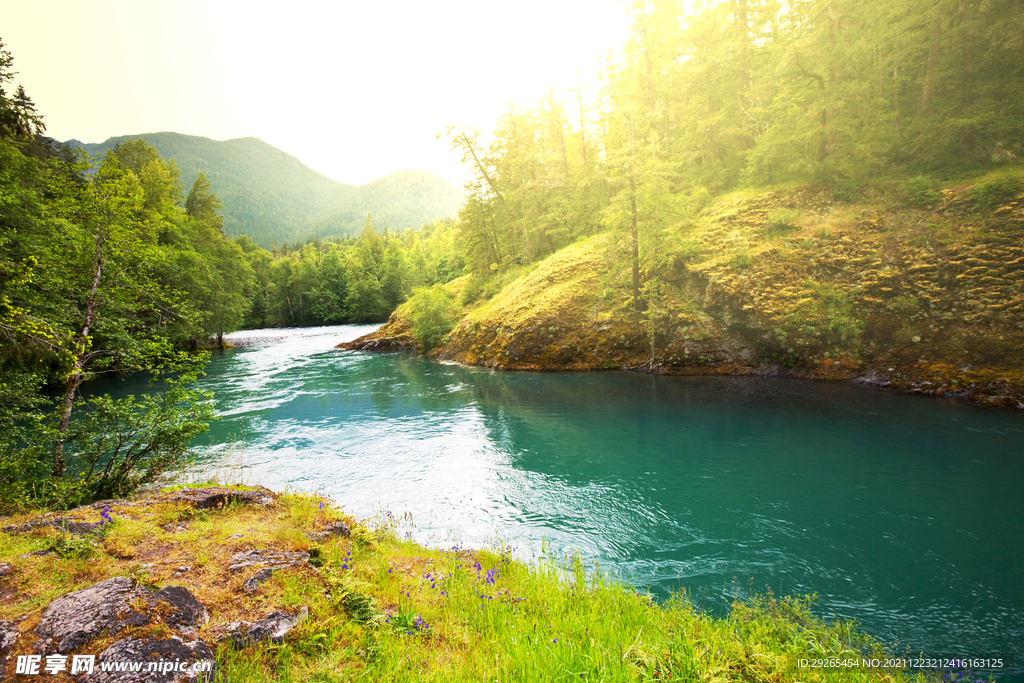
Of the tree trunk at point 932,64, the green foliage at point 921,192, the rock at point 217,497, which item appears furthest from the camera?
the tree trunk at point 932,64

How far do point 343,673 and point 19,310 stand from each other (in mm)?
7430

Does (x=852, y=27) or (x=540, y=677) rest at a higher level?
(x=852, y=27)

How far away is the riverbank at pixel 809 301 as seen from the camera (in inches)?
541

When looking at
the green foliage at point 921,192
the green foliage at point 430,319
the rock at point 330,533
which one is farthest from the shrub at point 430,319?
the green foliage at point 921,192

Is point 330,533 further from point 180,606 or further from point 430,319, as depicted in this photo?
point 430,319

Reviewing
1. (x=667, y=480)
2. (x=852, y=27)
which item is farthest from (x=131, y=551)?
(x=852, y=27)

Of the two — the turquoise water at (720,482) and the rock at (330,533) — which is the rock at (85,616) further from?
the turquoise water at (720,482)

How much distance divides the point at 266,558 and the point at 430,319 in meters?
29.2

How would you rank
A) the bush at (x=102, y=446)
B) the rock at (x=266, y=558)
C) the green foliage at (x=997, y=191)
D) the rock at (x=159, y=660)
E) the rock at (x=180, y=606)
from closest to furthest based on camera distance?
the rock at (x=159, y=660) → the rock at (x=180, y=606) → the rock at (x=266, y=558) → the bush at (x=102, y=446) → the green foliage at (x=997, y=191)

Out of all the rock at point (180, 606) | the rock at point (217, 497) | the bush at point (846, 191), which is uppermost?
the bush at point (846, 191)

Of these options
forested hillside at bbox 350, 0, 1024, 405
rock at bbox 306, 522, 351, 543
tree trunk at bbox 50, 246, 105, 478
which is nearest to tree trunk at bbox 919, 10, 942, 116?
forested hillside at bbox 350, 0, 1024, 405

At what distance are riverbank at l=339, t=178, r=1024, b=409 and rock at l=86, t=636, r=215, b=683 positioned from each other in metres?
20.2

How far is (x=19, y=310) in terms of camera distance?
591 centimetres

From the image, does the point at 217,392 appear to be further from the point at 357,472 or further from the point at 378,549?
the point at 378,549
